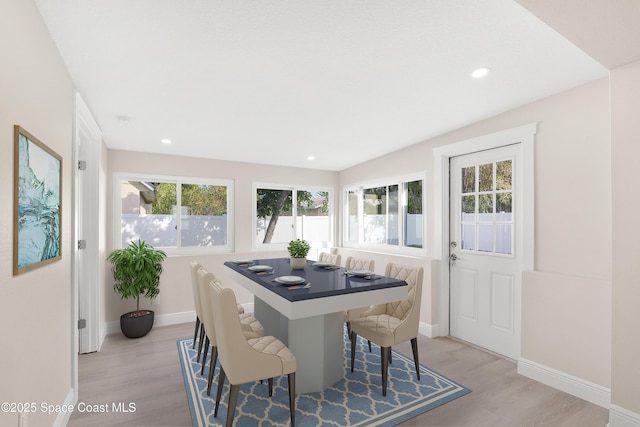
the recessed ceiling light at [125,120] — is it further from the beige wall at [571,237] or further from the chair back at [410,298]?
the beige wall at [571,237]

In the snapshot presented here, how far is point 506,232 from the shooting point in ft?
10.6

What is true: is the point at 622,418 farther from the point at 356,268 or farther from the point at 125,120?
the point at 125,120

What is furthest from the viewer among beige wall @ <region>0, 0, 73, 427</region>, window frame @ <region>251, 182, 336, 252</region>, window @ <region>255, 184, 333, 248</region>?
window @ <region>255, 184, 333, 248</region>

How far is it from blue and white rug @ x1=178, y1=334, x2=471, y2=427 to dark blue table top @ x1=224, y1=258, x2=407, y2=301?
0.88m

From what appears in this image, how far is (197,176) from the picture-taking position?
4590 millimetres

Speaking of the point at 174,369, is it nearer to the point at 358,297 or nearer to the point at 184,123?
the point at 358,297

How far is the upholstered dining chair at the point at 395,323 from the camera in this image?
8.21 feet

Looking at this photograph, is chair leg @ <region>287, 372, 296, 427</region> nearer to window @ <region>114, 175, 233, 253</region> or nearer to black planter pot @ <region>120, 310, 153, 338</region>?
black planter pot @ <region>120, 310, 153, 338</region>

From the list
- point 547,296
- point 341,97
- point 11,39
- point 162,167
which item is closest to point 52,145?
point 11,39

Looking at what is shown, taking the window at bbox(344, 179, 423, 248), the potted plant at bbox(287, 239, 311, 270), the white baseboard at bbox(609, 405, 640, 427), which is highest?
the window at bbox(344, 179, 423, 248)

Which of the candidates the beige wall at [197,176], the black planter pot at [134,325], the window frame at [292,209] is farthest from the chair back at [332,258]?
the black planter pot at [134,325]

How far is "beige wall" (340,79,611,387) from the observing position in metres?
2.41

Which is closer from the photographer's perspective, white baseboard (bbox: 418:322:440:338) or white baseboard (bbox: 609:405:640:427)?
white baseboard (bbox: 609:405:640:427)

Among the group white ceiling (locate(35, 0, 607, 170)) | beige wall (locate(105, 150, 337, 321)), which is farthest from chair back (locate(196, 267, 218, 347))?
beige wall (locate(105, 150, 337, 321))
